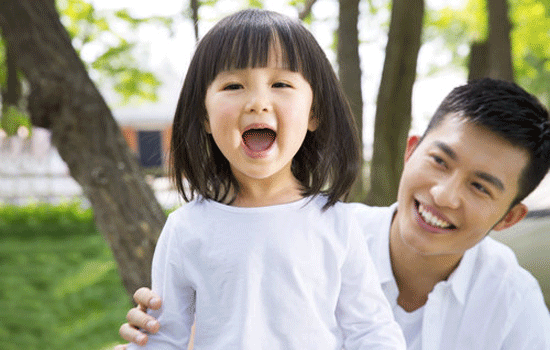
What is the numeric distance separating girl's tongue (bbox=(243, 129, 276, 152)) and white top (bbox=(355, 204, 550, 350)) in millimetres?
988

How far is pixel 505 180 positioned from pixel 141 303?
1.22 metres

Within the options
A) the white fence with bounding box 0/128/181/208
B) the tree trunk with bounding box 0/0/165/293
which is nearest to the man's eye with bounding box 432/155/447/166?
the tree trunk with bounding box 0/0/165/293

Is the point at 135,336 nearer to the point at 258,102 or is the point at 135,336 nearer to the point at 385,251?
the point at 258,102

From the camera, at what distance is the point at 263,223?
1.49 metres

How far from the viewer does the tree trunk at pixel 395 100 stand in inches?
195

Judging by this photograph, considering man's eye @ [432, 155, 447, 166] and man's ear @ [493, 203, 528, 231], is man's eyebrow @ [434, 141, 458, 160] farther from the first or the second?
man's ear @ [493, 203, 528, 231]

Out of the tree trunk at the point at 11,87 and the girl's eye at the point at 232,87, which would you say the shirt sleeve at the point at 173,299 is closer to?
the girl's eye at the point at 232,87

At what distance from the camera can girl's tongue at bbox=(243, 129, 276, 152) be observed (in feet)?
4.71

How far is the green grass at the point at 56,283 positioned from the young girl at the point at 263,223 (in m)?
5.32

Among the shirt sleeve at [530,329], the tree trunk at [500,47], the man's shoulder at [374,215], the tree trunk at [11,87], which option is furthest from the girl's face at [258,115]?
the tree trunk at [500,47]

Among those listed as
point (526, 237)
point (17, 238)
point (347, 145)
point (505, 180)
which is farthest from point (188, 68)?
point (17, 238)

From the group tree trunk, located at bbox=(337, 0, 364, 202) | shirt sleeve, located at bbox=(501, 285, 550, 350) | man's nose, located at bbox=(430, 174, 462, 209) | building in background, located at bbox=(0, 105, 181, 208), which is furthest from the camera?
building in background, located at bbox=(0, 105, 181, 208)

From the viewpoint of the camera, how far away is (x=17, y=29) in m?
3.76

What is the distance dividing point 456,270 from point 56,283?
6379 millimetres
